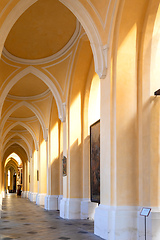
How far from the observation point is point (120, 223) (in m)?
7.55

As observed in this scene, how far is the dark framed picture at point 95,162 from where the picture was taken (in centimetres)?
1127

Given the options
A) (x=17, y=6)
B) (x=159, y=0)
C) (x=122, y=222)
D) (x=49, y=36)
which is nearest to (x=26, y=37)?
(x=49, y=36)

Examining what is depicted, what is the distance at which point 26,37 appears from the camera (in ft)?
43.7

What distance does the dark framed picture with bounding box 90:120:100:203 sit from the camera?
37.0 ft

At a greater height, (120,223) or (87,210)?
(120,223)

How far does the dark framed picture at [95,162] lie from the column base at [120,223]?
325 centimetres

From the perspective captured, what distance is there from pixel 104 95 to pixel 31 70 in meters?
7.76

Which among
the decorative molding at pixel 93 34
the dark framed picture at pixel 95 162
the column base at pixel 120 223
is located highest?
the decorative molding at pixel 93 34

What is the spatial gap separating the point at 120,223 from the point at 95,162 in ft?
13.7

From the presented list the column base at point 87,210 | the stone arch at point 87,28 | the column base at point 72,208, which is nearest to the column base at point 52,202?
the column base at point 72,208

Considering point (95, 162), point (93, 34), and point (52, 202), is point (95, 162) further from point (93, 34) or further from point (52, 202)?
point (52, 202)

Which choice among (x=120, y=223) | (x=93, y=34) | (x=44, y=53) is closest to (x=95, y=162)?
(x=120, y=223)

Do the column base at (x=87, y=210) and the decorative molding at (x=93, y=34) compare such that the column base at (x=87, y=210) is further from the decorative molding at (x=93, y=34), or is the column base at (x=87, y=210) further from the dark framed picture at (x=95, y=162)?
the decorative molding at (x=93, y=34)

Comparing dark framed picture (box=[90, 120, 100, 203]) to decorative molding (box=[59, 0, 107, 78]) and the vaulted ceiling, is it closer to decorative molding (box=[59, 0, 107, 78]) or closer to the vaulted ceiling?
the vaulted ceiling
